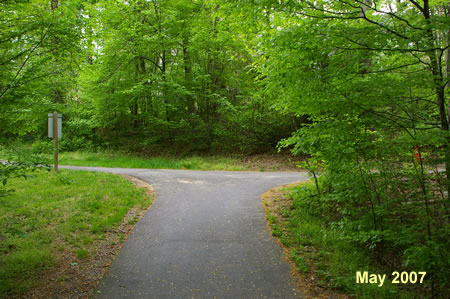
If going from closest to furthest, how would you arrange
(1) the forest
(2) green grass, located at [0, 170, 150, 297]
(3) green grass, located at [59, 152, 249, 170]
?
(1) the forest
(2) green grass, located at [0, 170, 150, 297]
(3) green grass, located at [59, 152, 249, 170]

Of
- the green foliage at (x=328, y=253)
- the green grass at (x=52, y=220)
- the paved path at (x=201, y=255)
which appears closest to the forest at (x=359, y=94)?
the green foliage at (x=328, y=253)

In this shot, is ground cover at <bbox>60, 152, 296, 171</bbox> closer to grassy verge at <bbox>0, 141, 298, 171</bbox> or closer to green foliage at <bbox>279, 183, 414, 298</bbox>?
grassy verge at <bbox>0, 141, 298, 171</bbox>

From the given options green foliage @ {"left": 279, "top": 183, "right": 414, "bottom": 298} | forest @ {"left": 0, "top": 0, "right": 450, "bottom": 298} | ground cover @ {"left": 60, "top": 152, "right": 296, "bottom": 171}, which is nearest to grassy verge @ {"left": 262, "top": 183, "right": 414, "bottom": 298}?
green foliage @ {"left": 279, "top": 183, "right": 414, "bottom": 298}

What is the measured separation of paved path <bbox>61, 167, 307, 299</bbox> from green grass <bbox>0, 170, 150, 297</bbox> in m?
0.84

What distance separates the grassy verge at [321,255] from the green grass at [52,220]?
3727 mm

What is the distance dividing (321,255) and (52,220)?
227 inches

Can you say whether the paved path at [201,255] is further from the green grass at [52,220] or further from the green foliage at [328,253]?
the green grass at [52,220]

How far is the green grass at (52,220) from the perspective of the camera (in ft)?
15.1

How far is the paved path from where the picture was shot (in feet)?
13.4

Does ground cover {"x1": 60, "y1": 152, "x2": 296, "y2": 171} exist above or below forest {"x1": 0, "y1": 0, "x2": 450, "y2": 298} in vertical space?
below

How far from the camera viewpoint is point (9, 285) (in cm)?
411

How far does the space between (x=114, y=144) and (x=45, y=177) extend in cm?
1253

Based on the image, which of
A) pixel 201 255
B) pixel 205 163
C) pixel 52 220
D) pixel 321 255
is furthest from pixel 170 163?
pixel 321 255

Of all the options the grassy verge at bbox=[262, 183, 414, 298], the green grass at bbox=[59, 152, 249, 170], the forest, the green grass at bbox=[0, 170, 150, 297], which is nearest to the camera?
the forest
